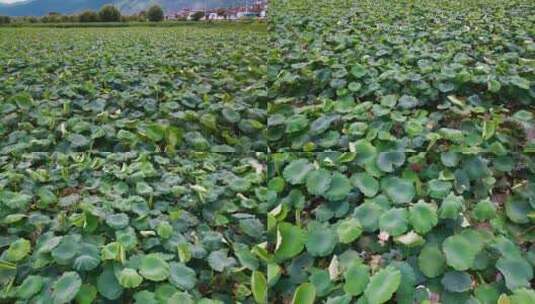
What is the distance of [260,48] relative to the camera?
8.79 ft

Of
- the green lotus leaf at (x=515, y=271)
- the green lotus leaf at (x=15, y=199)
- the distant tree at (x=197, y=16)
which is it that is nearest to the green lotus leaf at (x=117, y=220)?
the green lotus leaf at (x=15, y=199)

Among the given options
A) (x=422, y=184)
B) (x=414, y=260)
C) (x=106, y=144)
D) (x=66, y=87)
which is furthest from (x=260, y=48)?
(x=414, y=260)

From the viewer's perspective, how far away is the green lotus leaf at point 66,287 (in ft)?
3.30

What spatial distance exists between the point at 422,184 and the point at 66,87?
1.53 metres

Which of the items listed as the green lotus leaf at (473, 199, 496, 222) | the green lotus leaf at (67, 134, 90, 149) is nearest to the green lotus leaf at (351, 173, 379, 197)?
the green lotus leaf at (473, 199, 496, 222)

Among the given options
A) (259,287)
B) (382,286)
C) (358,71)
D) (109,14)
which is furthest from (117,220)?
(109,14)

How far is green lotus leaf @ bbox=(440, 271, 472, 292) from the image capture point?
38.7 inches

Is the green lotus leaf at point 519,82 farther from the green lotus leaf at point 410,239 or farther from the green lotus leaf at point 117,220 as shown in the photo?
the green lotus leaf at point 117,220

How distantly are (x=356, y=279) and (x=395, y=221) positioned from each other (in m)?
0.16

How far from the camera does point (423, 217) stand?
3.57ft

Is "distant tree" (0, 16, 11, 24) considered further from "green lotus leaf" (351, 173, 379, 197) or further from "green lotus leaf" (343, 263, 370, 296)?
"green lotus leaf" (343, 263, 370, 296)

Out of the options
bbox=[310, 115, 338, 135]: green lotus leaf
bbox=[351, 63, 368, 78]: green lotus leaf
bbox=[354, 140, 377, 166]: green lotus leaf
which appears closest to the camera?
bbox=[354, 140, 377, 166]: green lotus leaf

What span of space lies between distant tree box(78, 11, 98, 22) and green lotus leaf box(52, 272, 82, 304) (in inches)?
67.3

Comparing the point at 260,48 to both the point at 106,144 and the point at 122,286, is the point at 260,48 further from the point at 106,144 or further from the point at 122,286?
the point at 122,286
